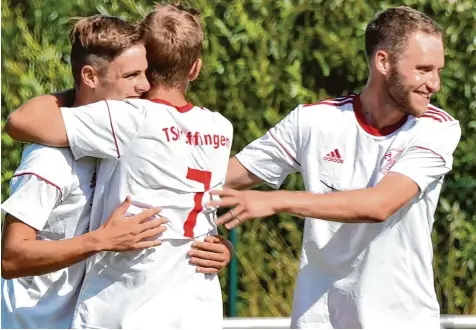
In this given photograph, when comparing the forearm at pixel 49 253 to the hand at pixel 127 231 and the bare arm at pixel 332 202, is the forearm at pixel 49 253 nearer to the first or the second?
the hand at pixel 127 231

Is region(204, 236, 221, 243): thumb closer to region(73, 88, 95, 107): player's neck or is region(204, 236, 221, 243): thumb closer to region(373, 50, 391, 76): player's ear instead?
region(73, 88, 95, 107): player's neck

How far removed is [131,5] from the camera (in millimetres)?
7840

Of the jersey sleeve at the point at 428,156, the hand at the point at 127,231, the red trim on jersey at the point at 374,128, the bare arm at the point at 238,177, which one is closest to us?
the hand at the point at 127,231

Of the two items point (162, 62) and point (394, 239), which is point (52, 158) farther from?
point (394, 239)

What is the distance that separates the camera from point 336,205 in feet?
14.7

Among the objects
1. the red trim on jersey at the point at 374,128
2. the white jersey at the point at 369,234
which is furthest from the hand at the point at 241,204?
the red trim on jersey at the point at 374,128

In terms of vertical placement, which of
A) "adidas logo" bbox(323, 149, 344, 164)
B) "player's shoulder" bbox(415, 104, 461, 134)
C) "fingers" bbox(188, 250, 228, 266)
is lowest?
"fingers" bbox(188, 250, 228, 266)

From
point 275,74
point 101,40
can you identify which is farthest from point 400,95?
point 275,74

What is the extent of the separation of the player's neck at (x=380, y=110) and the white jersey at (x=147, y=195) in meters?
0.78

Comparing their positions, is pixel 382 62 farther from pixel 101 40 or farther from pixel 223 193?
pixel 101 40

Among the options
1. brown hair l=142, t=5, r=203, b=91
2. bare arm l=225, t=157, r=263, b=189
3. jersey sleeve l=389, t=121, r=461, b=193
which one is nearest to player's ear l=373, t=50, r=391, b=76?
jersey sleeve l=389, t=121, r=461, b=193

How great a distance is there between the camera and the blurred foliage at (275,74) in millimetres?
7820

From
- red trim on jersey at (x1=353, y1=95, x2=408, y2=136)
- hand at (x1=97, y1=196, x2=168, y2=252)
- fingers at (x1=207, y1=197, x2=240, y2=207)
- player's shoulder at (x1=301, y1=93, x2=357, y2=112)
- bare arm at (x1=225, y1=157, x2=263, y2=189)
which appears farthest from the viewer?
bare arm at (x1=225, y1=157, x2=263, y2=189)

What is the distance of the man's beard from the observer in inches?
190
